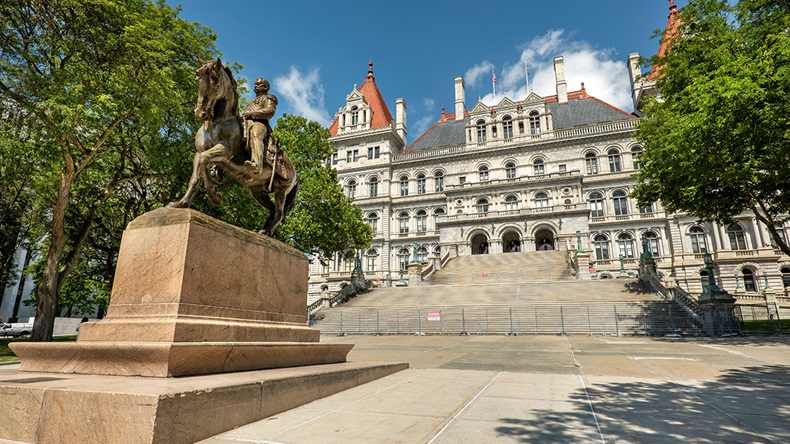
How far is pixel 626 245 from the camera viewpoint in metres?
39.8

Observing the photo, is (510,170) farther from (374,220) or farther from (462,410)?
(462,410)

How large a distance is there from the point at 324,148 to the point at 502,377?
21.3 meters

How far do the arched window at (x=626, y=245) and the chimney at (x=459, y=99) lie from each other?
26.8m

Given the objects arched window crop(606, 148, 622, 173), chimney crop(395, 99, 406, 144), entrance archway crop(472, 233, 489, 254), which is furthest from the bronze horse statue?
chimney crop(395, 99, 406, 144)

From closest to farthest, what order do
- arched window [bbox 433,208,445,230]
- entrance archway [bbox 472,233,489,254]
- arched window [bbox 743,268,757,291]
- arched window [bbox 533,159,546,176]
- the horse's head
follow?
the horse's head
arched window [bbox 743,268,757,291]
entrance archway [bbox 472,233,489,254]
arched window [bbox 533,159,546,176]
arched window [bbox 433,208,445,230]

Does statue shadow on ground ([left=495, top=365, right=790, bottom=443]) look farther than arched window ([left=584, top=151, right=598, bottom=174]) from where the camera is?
No

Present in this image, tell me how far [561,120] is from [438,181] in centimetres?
1659

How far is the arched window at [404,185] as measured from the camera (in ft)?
164

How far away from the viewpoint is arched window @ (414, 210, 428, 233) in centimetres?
4756

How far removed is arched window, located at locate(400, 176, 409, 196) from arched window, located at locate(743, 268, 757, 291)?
33.6 m

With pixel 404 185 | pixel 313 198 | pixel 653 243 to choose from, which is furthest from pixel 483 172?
pixel 313 198

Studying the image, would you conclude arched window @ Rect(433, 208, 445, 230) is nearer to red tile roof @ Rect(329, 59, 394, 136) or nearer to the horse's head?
red tile roof @ Rect(329, 59, 394, 136)

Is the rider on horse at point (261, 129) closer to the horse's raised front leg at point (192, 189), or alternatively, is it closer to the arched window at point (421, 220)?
the horse's raised front leg at point (192, 189)

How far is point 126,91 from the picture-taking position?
42.0 ft
